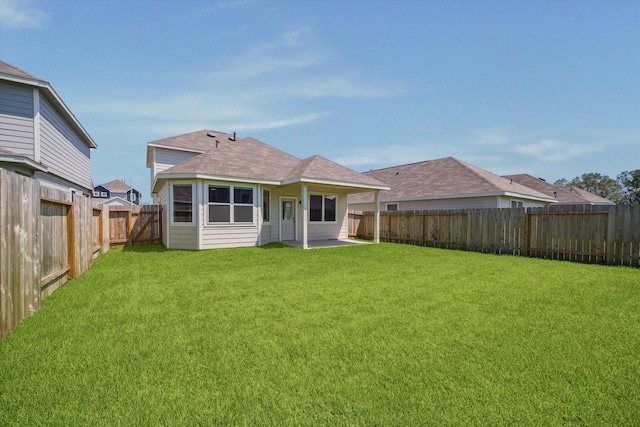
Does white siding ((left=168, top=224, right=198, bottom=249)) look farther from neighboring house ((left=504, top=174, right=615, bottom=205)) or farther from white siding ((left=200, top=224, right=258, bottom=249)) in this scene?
neighboring house ((left=504, top=174, right=615, bottom=205))

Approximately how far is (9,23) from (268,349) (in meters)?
14.4

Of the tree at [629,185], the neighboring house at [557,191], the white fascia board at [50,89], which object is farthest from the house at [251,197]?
the tree at [629,185]

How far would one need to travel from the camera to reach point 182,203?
Result: 1186 cm

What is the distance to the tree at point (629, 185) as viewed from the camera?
48.9m

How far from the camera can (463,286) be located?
5.81m

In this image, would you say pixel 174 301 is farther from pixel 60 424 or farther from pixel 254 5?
pixel 254 5

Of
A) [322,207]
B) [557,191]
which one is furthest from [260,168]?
[557,191]

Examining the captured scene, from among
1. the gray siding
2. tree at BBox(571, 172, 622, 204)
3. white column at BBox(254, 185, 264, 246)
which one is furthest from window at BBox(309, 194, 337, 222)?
tree at BBox(571, 172, 622, 204)

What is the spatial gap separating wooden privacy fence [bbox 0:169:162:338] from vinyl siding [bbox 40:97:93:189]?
6312mm

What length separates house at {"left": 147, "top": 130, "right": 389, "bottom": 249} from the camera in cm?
1170

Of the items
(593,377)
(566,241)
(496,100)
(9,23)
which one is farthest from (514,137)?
(9,23)

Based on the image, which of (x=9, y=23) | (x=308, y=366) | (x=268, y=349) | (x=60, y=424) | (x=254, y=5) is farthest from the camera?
(x=9, y=23)

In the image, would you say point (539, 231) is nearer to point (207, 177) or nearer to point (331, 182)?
point (331, 182)

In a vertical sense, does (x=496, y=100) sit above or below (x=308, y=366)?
above
